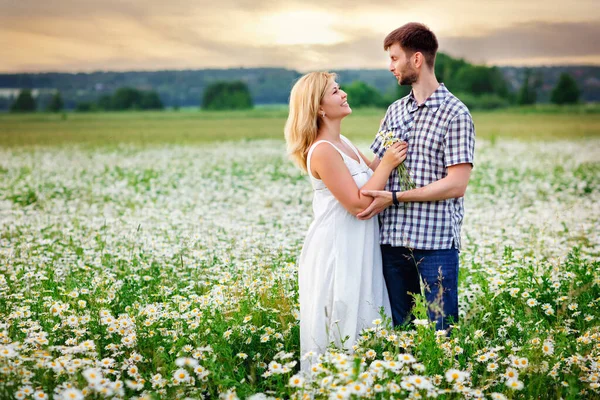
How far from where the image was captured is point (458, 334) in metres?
4.52

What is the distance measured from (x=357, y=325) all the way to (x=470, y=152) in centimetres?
154

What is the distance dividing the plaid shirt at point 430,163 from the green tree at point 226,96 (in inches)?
4193

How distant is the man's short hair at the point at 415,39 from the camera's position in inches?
174

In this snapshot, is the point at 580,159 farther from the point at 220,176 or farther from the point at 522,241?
the point at 522,241

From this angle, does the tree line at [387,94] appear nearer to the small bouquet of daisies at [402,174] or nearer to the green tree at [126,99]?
the green tree at [126,99]

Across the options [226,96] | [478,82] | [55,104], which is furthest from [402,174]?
Answer: [478,82]

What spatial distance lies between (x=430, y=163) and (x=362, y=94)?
113 m

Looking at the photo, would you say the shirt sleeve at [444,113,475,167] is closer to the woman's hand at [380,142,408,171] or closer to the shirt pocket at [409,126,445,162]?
the shirt pocket at [409,126,445,162]

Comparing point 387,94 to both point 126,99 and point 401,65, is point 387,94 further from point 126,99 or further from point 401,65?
point 401,65

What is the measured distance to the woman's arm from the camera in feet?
14.4

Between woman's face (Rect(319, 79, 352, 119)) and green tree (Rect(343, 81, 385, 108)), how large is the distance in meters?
106

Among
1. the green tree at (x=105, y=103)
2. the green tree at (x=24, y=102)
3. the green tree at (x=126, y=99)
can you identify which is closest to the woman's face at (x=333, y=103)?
the green tree at (x=24, y=102)

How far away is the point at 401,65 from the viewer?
449cm

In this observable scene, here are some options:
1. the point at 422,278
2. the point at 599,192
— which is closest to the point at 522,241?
the point at 422,278
